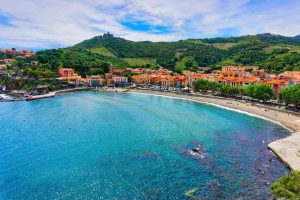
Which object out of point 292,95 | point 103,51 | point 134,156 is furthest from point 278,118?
point 103,51

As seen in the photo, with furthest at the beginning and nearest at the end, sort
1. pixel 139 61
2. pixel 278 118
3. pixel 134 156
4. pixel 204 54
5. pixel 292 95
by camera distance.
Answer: pixel 204 54 < pixel 139 61 < pixel 292 95 < pixel 278 118 < pixel 134 156

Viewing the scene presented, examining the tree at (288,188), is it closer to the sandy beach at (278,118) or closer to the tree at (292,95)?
the sandy beach at (278,118)

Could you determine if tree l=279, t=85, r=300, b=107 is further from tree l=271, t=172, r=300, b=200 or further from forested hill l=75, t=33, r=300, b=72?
forested hill l=75, t=33, r=300, b=72

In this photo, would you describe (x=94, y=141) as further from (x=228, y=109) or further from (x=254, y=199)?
(x=228, y=109)

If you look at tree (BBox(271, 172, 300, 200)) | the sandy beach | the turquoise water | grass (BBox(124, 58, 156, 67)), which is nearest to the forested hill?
grass (BBox(124, 58, 156, 67))

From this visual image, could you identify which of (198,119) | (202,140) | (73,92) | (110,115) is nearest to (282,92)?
(198,119)

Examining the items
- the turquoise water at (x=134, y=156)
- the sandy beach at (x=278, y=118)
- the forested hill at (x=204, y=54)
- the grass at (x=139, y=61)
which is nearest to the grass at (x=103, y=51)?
the forested hill at (x=204, y=54)

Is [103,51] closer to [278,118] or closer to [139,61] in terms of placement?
[139,61]
